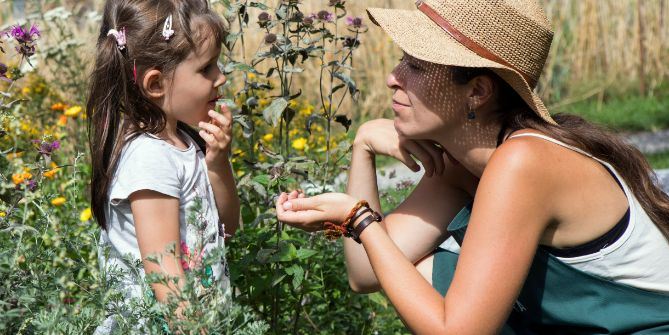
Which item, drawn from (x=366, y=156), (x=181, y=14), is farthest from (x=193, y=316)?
(x=366, y=156)

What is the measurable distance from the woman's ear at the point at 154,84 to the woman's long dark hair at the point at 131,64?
0.8 inches

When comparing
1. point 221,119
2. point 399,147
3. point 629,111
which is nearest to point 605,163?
point 399,147

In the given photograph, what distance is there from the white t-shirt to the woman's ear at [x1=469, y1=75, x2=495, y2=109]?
75 centimetres

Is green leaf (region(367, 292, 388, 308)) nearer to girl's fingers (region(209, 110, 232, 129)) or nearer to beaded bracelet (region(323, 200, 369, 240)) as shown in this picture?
beaded bracelet (region(323, 200, 369, 240))

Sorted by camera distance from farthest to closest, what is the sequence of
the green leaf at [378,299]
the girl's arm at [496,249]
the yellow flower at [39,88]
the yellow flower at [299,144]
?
the yellow flower at [39,88] → the yellow flower at [299,144] → the green leaf at [378,299] → the girl's arm at [496,249]

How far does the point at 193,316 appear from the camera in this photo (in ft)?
5.46

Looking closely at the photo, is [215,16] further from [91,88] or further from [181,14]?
[91,88]

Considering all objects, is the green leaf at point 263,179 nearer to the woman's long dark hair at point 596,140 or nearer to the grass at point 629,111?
the woman's long dark hair at point 596,140

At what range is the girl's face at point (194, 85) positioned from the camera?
8.07 feet

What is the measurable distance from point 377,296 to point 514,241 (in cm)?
122

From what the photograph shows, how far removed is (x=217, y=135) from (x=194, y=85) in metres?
0.15

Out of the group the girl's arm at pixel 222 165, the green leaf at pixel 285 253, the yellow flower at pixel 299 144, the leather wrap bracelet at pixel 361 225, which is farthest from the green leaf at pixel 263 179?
the yellow flower at pixel 299 144

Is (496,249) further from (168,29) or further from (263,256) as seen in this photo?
(168,29)

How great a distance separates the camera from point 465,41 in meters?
2.32
